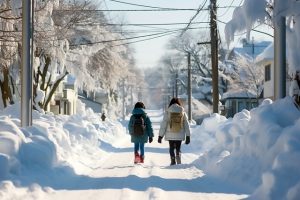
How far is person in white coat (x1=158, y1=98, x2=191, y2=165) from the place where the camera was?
1413 cm

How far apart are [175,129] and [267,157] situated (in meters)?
5.20

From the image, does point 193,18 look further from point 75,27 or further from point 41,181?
point 41,181

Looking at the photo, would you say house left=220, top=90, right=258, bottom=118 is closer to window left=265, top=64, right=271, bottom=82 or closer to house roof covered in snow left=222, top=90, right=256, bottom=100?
house roof covered in snow left=222, top=90, right=256, bottom=100

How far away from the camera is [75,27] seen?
109 ft

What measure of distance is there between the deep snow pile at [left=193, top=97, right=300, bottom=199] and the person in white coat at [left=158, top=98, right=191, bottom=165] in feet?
2.83

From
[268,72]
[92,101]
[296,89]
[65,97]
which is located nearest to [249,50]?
[92,101]

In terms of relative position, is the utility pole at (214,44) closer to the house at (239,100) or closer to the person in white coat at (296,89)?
the person in white coat at (296,89)

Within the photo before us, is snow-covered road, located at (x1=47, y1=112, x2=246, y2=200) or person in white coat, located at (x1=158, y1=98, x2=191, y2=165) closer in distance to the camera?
snow-covered road, located at (x1=47, y1=112, x2=246, y2=200)

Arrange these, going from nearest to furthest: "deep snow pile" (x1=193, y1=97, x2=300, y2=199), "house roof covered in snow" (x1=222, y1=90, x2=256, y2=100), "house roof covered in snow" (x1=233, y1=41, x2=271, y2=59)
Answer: "deep snow pile" (x1=193, y1=97, x2=300, y2=199) < "house roof covered in snow" (x1=222, y1=90, x2=256, y2=100) < "house roof covered in snow" (x1=233, y1=41, x2=271, y2=59)

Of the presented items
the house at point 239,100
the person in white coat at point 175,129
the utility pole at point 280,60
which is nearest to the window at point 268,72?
the house at point 239,100

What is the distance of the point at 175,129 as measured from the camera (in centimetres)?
1417

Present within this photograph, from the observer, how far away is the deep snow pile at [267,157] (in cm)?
707

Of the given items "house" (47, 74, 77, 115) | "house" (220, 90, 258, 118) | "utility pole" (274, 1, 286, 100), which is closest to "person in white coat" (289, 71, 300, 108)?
"utility pole" (274, 1, 286, 100)

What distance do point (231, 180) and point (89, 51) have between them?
84.2 ft
